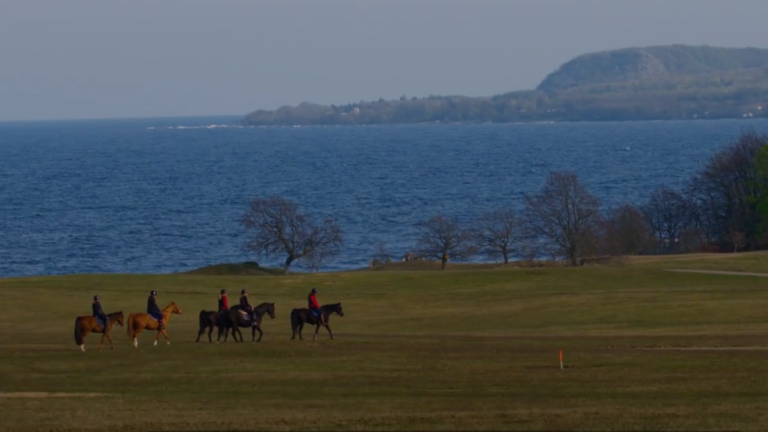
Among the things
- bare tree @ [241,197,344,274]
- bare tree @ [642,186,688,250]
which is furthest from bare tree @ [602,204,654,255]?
bare tree @ [241,197,344,274]

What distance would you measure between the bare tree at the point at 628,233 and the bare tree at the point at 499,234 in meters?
6.12

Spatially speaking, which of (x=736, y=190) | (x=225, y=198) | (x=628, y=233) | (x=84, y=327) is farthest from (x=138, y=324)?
(x=225, y=198)

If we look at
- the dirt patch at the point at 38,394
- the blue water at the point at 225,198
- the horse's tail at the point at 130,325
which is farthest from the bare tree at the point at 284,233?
the dirt patch at the point at 38,394

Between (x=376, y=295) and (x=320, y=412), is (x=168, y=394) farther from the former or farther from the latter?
(x=376, y=295)

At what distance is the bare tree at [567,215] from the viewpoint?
6631 centimetres

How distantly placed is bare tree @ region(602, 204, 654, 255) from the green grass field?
86.6ft

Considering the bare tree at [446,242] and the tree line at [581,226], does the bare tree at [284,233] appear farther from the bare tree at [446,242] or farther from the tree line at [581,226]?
the bare tree at [446,242]

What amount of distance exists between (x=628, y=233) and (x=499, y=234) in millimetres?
9782

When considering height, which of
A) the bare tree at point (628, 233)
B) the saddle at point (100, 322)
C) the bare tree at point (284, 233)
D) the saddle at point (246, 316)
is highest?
the saddle at point (100, 322)

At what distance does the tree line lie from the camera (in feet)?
225

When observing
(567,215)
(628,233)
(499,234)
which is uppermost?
(567,215)

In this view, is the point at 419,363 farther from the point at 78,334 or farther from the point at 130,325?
the point at 78,334

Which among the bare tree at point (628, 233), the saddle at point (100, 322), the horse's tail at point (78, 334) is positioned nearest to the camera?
the horse's tail at point (78, 334)

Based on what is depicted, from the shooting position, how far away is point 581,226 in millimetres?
67125
